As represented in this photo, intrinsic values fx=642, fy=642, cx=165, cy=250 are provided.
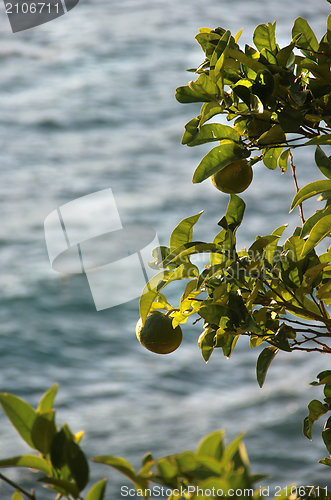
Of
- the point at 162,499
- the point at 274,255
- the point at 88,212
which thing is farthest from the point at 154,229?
the point at 274,255

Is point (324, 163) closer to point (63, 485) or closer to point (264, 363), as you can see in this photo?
point (264, 363)

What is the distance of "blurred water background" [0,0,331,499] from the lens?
219 cm

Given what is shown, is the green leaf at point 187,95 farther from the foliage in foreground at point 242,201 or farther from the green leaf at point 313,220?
the green leaf at point 313,220

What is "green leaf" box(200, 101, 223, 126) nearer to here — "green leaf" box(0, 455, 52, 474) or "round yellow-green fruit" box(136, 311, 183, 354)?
"round yellow-green fruit" box(136, 311, 183, 354)

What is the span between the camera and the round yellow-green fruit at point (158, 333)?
0.73 meters

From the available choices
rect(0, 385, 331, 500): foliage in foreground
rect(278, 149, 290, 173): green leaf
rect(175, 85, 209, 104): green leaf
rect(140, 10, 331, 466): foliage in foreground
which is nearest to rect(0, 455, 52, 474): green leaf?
rect(0, 385, 331, 500): foliage in foreground

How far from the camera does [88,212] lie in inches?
123

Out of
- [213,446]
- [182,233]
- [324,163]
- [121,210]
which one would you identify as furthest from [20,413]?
[121,210]

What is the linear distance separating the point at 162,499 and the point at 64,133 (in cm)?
219

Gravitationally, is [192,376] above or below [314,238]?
below

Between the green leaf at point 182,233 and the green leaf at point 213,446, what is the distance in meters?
0.32

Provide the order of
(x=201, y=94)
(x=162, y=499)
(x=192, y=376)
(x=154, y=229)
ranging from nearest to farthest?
(x=201, y=94) → (x=162, y=499) → (x=192, y=376) → (x=154, y=229)

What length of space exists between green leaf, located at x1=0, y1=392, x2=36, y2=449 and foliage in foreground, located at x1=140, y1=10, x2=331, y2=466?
0.25 metres

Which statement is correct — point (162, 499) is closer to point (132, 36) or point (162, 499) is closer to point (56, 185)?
point (56, 185)
